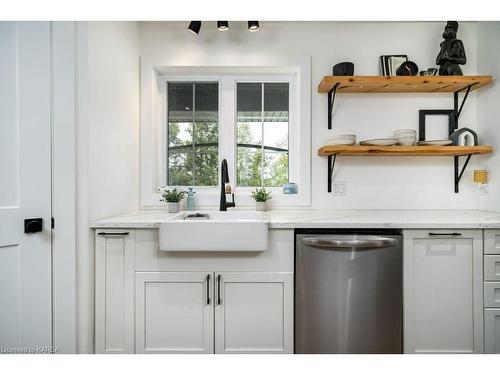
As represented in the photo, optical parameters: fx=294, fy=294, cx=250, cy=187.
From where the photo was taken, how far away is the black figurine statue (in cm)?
202

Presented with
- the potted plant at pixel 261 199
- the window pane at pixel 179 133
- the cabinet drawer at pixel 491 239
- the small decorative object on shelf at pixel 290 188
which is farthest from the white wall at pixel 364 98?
the cabinet drawer at pixel 491 239

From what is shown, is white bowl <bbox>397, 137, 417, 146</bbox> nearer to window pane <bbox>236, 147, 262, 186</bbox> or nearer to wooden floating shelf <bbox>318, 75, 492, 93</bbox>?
wooden floating shelf <bbox>318, 75, 492, 93</bbox>

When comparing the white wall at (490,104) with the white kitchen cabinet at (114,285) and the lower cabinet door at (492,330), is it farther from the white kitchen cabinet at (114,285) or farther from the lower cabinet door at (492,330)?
the white kitchen cabinet at (114,285)

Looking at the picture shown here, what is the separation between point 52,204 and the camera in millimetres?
1456

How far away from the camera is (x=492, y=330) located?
5.15 feet

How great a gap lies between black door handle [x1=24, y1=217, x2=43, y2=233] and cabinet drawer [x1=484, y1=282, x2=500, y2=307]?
228 centimetres

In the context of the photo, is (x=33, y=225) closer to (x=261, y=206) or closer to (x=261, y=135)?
(x=261, y=206)

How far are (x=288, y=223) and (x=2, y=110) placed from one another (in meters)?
1.45

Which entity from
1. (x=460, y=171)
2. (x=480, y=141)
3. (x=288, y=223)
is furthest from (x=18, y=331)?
(x=480, y=141)

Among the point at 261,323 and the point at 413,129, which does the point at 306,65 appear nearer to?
the point at 413,129

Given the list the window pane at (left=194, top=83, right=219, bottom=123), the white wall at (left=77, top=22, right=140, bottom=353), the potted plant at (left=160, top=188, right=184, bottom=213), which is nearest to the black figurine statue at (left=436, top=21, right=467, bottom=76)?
the window pane at (left=194, top=83, right=219, bottom=123)

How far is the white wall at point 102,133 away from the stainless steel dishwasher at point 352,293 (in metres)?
1.14

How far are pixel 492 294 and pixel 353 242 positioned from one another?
0.80 metres

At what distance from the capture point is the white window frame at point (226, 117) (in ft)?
7.17
